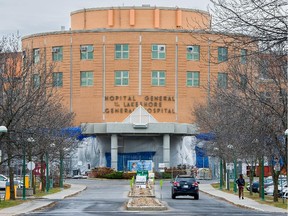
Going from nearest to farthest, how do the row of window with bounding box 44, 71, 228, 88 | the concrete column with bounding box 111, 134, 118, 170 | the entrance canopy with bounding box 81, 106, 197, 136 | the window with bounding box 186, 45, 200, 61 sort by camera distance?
the entrance canopy with bounding box 81, 106, 197, 136
the concrete column with bounding box 111, 134, 118, 170
the row of window with bounding box 44, 71, 228, 88
the window with bounding box 186, 45, 200, 61

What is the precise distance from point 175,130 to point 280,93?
64.1 meters

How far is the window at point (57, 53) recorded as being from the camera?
109 m

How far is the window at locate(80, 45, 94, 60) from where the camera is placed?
354 ft

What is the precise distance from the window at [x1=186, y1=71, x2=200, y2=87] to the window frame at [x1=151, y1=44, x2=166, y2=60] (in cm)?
391

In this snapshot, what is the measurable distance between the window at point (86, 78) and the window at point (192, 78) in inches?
479

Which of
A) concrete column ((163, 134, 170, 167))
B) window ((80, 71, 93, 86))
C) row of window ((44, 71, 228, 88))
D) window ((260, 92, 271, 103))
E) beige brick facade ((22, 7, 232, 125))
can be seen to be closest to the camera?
window ((260, 92, 271, 103))

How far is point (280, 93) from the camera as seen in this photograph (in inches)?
1635

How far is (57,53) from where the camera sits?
109m

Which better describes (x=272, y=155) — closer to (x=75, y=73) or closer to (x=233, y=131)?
(x=233, y=131)

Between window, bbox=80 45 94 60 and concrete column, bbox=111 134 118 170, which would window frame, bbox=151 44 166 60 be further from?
concrete column, bbox=111 134 118 170

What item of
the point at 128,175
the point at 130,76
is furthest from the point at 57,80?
the point at 130,76

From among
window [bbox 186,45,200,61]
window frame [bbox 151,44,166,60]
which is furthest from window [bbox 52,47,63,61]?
window [bbox 186,45,200,61]

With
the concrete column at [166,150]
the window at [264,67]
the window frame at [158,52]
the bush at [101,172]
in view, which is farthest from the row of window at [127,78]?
the window at [264,67]

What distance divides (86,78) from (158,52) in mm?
9625
